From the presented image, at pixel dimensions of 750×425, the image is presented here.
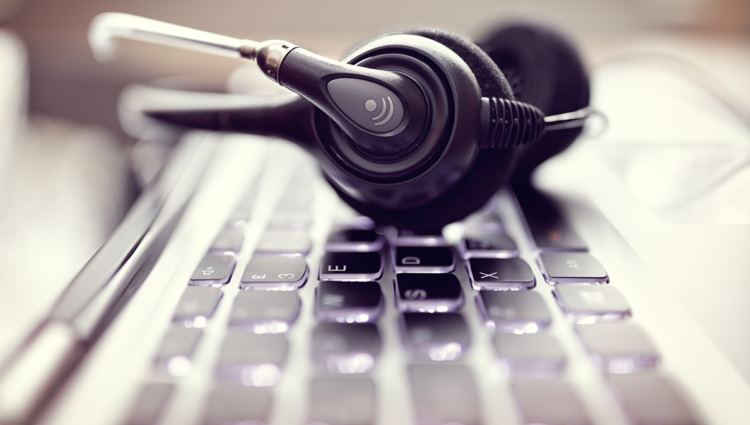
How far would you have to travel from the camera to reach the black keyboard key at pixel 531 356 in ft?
0.72

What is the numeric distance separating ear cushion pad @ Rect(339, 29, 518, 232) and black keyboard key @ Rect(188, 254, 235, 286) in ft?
0.34

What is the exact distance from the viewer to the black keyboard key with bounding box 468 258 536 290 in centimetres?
27

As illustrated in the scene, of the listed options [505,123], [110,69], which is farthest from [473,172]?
[110,69]

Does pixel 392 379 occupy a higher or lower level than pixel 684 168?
lower

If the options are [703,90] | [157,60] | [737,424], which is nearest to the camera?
[737,424]

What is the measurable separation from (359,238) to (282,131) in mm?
88

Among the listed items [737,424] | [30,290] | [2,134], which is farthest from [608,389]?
[2,134]

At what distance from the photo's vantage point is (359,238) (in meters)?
0.32

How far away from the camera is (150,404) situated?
20 cm

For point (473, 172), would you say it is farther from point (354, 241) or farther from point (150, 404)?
point (150, 404)

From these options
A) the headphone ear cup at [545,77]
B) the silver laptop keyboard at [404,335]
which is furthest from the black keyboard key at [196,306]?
the headphone ear cup at [545,77]

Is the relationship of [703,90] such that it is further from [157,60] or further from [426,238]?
[157,60]

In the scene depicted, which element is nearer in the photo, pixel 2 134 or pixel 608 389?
pixel 608 389

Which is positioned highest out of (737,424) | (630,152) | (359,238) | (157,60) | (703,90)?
(157,60)
